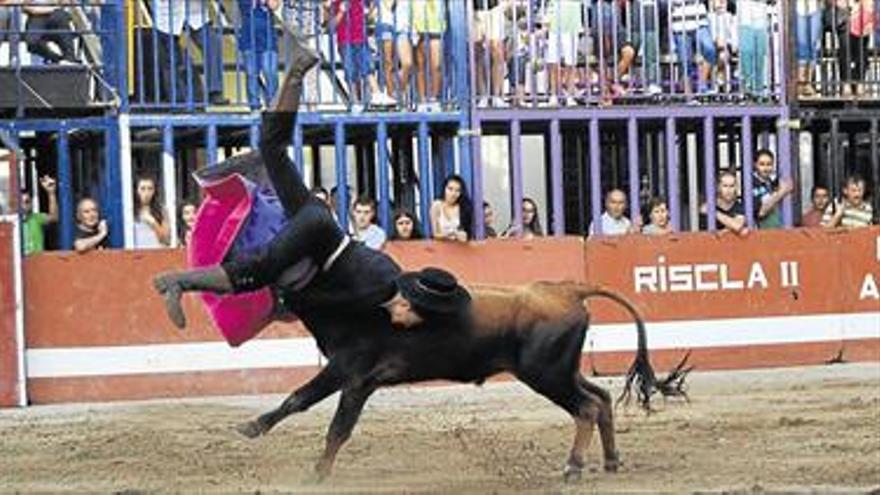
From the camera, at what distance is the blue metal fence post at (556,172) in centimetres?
1828

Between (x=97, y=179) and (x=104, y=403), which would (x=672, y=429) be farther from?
(x=97, y=179)

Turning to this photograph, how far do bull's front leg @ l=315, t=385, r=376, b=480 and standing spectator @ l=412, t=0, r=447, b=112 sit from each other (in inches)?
350

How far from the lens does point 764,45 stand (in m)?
18.8

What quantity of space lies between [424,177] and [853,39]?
5106mm

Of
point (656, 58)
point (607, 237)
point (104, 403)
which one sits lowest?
point (104, 403)

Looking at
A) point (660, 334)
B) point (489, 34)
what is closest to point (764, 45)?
point (489, 34)

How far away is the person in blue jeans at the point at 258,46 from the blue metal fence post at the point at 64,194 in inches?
75.2

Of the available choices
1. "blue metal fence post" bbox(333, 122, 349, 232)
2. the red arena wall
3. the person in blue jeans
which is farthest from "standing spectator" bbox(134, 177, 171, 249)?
"blue metal fence post" bbox(333, 122, 349, 232)

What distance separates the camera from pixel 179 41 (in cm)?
1733

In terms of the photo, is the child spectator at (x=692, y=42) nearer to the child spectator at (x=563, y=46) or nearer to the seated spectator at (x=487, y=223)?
the child spectator at (x=563, y=46)

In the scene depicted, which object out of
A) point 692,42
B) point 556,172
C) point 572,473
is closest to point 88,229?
point 556,172

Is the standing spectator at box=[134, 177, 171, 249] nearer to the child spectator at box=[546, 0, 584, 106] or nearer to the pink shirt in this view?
the pink shirt

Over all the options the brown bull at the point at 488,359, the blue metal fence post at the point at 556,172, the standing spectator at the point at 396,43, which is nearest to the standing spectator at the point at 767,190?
the blue metal fence post at the point at 556,172

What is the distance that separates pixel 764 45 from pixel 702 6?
0.84 metres
